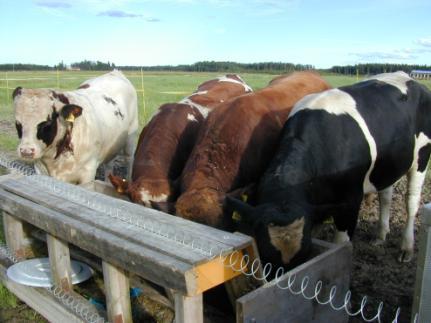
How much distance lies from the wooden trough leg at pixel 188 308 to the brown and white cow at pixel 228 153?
1217 millimetres

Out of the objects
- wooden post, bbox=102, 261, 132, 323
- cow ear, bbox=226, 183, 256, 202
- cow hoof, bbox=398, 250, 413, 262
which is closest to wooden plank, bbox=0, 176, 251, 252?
wooden post, bbox=102, 261, 132, 323

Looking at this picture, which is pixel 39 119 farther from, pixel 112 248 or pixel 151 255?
pixel 151 255

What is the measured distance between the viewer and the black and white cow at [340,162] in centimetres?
322

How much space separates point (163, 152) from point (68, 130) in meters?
1.33

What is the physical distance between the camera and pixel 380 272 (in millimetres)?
4535

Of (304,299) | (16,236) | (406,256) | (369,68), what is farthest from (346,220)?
(369,68)

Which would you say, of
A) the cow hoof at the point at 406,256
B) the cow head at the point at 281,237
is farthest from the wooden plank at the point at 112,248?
the cow hoof at the point at 406,256

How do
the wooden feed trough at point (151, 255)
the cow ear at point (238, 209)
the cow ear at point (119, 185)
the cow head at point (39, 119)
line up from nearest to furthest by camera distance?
1. the wooden feed trough at point (151, 255)
2. the cow ear at point (238, 209)
3. the cow ear at point (119, 185)
4. the cow head at point (39, 119)

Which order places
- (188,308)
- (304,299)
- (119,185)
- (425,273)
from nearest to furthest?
(425,273) → (188,308) → (304,299) → (119,185)

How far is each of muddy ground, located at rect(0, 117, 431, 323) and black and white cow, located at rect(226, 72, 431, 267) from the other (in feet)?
0.66

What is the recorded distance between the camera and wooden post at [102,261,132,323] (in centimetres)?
316

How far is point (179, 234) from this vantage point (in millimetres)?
2852

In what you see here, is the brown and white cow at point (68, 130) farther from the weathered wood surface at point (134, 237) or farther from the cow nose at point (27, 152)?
the weathered wood surface at point (134, 237)

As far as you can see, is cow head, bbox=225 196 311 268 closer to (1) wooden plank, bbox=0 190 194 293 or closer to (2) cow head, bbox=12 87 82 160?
(1) wooden plank, bbox=0 190 194 293
